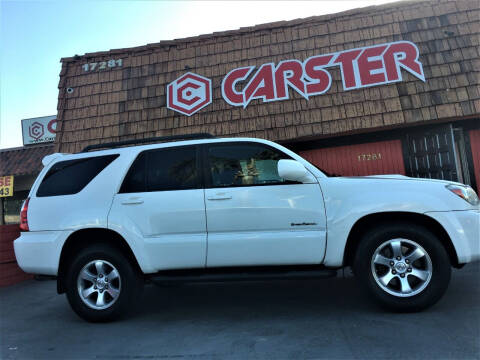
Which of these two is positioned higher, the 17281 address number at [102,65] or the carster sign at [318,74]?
the 17281 address number at [102,65]

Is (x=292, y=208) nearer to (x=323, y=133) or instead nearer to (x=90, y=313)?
(x=90, y=313)

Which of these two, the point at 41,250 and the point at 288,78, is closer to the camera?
the point at 41,250

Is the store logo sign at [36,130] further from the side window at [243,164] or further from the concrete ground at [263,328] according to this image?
the side window at [243,164]

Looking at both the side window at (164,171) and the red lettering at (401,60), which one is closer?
the side window at (164,171)

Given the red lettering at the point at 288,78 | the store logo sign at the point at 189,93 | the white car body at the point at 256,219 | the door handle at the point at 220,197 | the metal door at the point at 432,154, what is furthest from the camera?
the store logo sign at the point at 189,93

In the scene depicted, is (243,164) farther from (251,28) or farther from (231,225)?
(251,28)

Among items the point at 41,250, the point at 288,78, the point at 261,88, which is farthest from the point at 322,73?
the point at 41,250

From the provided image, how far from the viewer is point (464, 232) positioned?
3.33m

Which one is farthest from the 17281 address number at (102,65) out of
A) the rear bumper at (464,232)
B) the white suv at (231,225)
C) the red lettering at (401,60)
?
the rear bumper at (464,232)

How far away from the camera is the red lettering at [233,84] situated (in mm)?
8617

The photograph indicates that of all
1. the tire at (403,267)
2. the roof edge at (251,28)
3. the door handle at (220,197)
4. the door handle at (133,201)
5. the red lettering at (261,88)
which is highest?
the roof edge at (251,28)

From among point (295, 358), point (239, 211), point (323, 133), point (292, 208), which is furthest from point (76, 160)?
point (323, 133)

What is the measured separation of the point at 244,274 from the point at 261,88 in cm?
592

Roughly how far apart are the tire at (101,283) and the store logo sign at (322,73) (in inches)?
222
